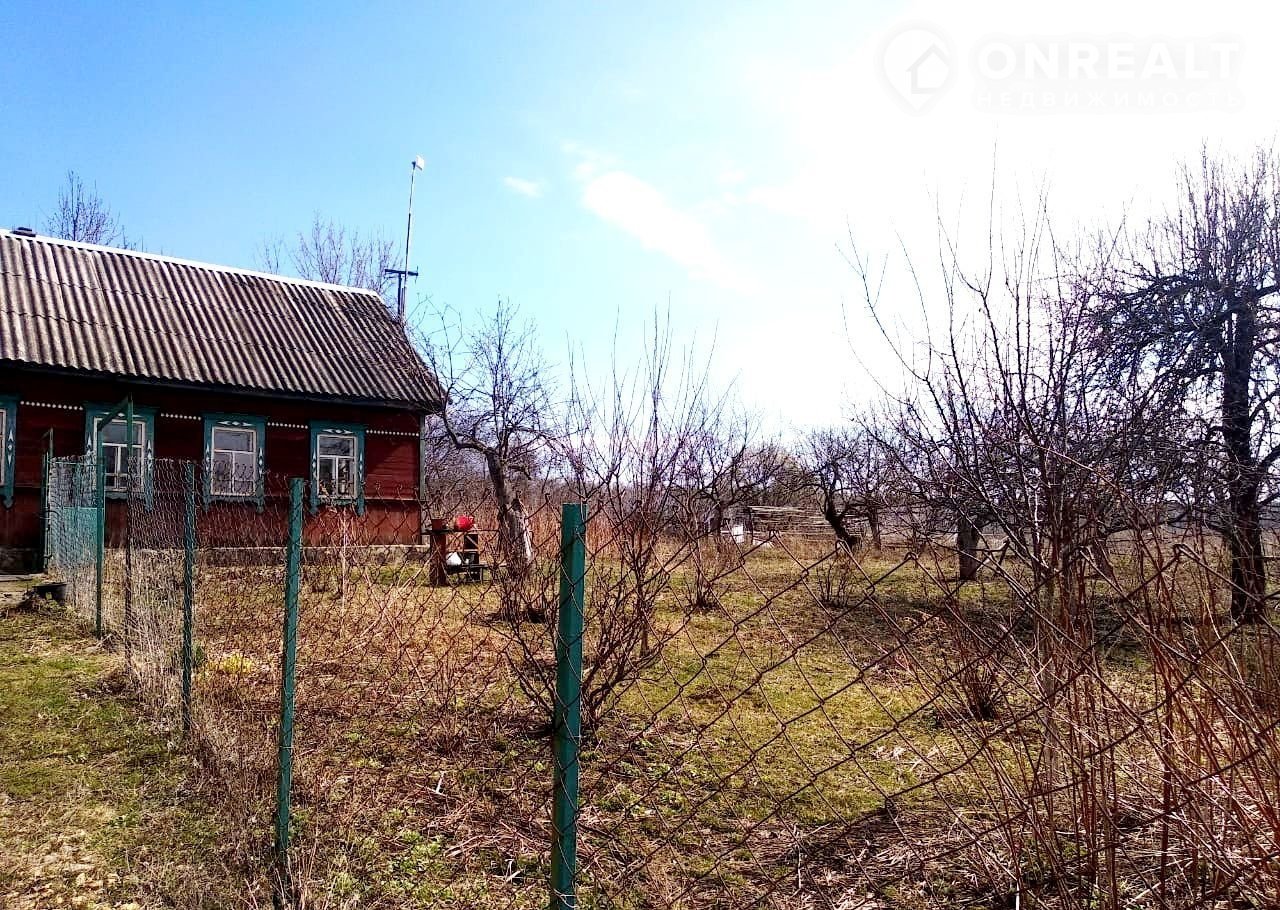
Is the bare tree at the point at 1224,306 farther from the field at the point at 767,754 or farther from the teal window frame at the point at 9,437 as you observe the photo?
the teal window frame at the point at 9,437

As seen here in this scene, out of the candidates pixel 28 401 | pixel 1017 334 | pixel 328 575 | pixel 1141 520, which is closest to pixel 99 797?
pixel 328 575

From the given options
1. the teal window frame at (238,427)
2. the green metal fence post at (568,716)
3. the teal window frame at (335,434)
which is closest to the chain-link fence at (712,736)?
the green metal fence post at (568,716)

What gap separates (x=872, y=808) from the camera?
3.53 metres

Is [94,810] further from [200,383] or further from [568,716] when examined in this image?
[200,383]

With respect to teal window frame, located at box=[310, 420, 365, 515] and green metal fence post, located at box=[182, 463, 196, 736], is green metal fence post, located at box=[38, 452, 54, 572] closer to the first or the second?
teal window frame, located at box=[310, 420, 365, 515]

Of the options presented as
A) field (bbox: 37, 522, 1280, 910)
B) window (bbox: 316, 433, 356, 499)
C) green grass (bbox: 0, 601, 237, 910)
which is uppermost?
window (bbox: 316, 433, 356, 499)

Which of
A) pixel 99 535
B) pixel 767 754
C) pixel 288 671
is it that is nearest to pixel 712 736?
pixel 767 754

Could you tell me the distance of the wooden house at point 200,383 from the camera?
1283cm

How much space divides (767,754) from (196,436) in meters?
13.4

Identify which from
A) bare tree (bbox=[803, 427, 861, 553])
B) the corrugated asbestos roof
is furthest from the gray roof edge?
bare tree (bbox=[803, 427, 861, 553])

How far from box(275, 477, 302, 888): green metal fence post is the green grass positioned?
24 centimetres

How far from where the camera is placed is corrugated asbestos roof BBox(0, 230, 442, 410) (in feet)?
44.2

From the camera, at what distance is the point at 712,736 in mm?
4582

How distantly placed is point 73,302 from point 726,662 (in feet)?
46.5
